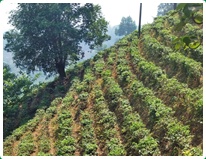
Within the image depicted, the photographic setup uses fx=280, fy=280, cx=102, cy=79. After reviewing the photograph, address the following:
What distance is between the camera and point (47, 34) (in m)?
24.1

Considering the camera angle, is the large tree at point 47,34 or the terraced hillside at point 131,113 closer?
the terraced hillside at point 131,113

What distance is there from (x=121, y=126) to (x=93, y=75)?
9.09 m

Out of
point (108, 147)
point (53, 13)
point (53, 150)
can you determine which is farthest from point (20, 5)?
point (108, 147)

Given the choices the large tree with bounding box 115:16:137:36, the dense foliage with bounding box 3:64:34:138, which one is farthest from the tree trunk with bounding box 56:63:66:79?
the large tree with bounding box 115:16:137:36

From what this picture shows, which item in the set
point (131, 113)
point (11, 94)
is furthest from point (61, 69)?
point (131, 113)

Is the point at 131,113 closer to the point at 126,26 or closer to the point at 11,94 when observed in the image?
the point at 11,94

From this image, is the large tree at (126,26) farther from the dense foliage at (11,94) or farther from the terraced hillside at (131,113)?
the dense foliage at (11,94)

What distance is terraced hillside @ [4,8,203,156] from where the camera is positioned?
10281 millimetres

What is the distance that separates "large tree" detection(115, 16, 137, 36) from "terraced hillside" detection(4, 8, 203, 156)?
2460 inches

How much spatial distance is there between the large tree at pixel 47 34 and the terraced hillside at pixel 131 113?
5057mm

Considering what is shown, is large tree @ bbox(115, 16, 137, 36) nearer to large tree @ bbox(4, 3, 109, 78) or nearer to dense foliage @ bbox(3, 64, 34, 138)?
large tree @ bbox(4, 3, 109, 78)

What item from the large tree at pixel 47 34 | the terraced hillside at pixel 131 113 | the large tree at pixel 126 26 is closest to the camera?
the terraced hillside at pixel 131 113

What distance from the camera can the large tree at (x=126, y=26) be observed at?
83000mm

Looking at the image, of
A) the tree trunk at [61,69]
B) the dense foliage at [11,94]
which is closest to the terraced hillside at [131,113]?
the dense foliage at [11,94]
